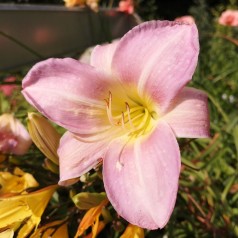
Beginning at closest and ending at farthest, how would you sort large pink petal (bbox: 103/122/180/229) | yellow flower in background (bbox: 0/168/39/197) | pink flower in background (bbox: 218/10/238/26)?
large pink petal (bbox: 103/122/180/229) → yellow flower in background (bbox: 0/168/39/197) → pink flower in background (bbox: 218/10/238/26)

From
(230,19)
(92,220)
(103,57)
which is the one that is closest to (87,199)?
(92,220)

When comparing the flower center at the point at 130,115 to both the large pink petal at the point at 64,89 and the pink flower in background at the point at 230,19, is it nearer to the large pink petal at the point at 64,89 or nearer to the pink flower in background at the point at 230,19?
the large pink petal at the point at 64,89

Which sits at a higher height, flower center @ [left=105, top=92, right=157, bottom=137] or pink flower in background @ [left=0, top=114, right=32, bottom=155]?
flower center @ [left=105, top=92, right=157, bottom=137]

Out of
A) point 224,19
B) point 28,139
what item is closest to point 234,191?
point 28,139

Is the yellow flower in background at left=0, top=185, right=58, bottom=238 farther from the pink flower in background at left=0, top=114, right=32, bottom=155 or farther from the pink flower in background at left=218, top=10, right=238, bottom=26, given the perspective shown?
the pink flower in background at left=218, top=10, right=238, bottom=26

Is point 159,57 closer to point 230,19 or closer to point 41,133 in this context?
point 41,133

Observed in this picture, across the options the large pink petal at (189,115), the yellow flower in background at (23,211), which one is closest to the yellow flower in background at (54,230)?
the yellow flower in background at (23,211)

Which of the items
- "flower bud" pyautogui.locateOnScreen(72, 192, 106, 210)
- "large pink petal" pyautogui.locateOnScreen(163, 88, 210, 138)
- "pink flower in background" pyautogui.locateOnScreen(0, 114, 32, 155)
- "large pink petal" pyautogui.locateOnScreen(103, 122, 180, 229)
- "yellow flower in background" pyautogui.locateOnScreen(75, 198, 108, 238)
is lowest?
"pink flower in background" pyautogui.locateOnScreen(0, 114, 32, 155)

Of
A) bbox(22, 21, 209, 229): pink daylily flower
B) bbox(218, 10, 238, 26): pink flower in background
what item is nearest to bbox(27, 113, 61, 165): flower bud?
bbox(22, 21, 209, 229): pink daylily flower
